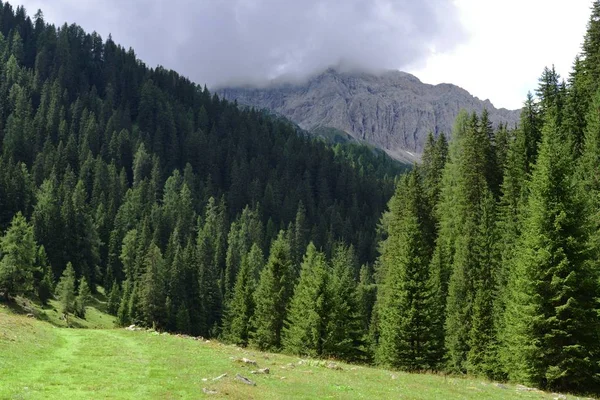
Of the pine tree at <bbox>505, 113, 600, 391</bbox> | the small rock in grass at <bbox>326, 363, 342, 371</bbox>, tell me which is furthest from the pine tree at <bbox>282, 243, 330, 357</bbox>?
the pine tree at <bbox>505, 113, 600, 391</bbox>

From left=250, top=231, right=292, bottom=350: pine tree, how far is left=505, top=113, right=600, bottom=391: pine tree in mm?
34331

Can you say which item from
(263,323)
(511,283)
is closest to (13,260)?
(263,323)

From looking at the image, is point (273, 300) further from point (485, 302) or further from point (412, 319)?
point (485, 302)

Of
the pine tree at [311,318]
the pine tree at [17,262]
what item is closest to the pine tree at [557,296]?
the pine tree at [311,318]

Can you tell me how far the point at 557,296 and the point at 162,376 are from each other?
2700 cm

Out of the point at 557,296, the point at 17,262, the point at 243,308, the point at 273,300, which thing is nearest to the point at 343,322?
the point at 273,300

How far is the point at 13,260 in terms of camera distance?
264ft

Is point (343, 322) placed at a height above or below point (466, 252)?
below

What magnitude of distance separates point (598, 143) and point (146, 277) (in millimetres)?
83104

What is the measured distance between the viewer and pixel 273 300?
66.2 meters

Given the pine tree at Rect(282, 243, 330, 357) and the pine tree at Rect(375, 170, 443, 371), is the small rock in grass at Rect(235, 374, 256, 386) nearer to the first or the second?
the pine tree at Rect(375, 170, 443, 371)

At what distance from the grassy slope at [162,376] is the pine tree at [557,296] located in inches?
200

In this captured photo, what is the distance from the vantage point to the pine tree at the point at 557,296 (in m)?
33.9

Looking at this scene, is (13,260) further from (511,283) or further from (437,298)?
(511,283)
